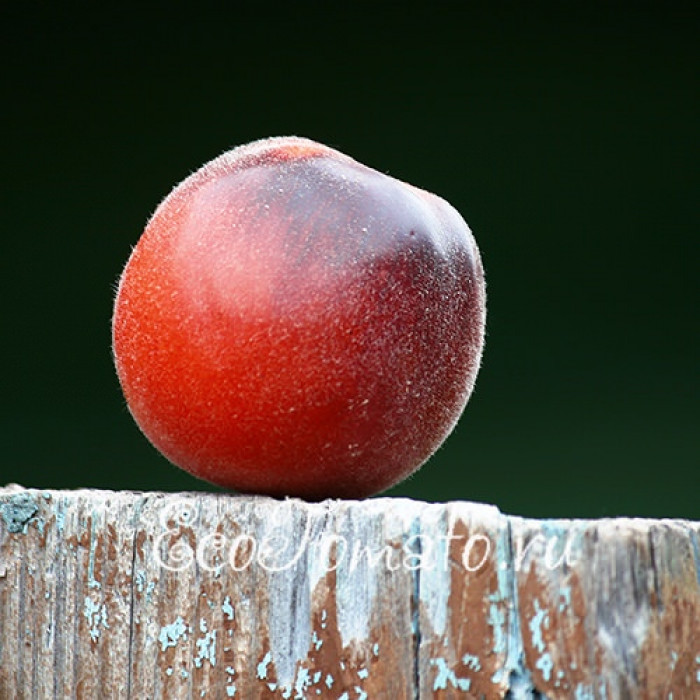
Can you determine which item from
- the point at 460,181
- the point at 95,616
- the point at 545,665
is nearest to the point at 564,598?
the point at 545,665

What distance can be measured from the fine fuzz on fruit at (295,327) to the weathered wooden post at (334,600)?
85 mm

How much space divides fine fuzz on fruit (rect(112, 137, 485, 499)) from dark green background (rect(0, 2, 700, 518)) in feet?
10.3

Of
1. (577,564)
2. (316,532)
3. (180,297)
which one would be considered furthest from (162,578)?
(577,564)

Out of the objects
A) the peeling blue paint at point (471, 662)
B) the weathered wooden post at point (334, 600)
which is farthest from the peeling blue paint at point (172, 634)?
the peeling blue paint at point (471, 662)

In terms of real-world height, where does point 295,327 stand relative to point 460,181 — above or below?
below

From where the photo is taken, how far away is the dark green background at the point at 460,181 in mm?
4254

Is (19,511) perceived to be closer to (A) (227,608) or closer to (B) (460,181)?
(A) (227,608)

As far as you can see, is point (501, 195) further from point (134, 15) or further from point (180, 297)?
point (180, 297)

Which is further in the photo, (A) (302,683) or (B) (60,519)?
(B) (60,519)

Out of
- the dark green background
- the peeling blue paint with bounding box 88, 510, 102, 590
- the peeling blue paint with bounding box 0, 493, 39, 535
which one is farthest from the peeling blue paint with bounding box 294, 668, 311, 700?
the dark green background

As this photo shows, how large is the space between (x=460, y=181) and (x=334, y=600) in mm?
3529

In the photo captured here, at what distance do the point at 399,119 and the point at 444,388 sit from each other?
3.31 metres

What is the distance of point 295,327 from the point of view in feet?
3.61

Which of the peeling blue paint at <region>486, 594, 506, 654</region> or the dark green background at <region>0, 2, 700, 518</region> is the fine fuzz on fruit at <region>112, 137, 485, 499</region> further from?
the dark green background at <region>0, 2, 700, 518</region>
